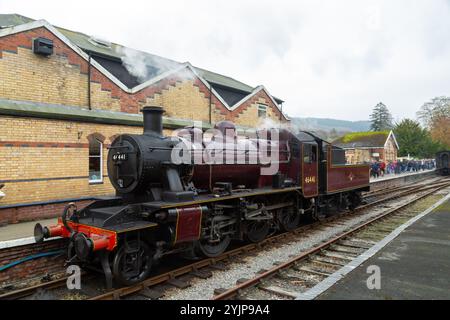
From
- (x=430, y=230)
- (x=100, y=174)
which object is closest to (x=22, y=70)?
(x=100, y=174)

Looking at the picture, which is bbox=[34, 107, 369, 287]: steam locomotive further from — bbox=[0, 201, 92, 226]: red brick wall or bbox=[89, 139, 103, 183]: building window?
bbox=[89, 139, 103, 183]: building window

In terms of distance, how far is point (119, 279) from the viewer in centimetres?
514

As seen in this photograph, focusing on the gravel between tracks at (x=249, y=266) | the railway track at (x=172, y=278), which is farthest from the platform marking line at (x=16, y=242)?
the gravel between tracks at (x=249, y=266)

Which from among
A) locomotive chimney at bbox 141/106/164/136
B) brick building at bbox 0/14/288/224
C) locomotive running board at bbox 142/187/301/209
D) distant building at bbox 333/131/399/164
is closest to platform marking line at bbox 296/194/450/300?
locomotive running board at bbox 142/187/301/209

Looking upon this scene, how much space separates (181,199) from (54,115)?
17.7 ft

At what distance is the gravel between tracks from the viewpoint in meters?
5.19

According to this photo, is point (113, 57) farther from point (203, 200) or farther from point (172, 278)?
point (172, 278)

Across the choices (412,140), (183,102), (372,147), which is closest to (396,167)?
(372,147)

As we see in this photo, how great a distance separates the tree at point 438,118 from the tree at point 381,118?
21854mm

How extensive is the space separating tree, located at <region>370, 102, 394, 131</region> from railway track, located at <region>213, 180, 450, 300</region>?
286 ft

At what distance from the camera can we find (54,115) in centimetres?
898

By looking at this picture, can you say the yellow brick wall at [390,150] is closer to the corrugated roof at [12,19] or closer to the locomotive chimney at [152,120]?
the corrugated roof at [12,19]

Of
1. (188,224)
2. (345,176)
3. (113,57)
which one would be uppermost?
(113,57)

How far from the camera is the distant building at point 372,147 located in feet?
129
